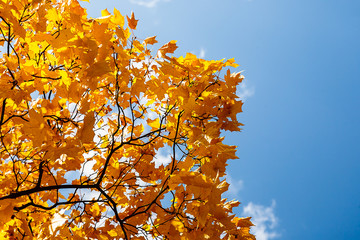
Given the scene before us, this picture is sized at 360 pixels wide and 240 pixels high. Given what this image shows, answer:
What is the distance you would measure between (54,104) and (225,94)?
146 centimetres

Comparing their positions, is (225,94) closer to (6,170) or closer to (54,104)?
(54,104)

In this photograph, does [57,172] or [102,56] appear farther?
[57,172]

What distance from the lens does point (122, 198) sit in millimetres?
2969

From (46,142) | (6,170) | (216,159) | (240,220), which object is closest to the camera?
(46,142)

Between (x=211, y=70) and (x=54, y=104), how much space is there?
1.40 meters

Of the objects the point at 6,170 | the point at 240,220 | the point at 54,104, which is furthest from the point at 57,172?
the point at 240,220

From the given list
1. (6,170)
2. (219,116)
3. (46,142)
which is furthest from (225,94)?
(6,170)

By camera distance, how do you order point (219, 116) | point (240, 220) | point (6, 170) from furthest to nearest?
point (6, 170), point (240, 220), point (219, 116)

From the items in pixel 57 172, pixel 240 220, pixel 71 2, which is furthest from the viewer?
pixel 57 172

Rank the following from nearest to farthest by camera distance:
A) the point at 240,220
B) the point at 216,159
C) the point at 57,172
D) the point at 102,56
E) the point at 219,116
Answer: the point at 102,56 < the point at 216,159 < the point at 219,116 < the point at 240,220 < the point at 57,172

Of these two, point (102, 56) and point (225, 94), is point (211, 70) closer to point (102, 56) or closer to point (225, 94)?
point (225, 94)

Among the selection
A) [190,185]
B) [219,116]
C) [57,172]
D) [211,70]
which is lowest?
[190,185]

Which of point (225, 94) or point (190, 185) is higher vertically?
point (225, 94)

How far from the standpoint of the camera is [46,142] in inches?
71.2
